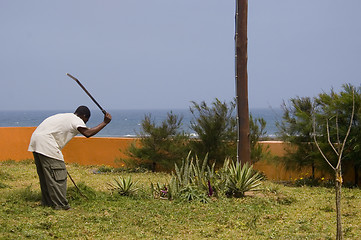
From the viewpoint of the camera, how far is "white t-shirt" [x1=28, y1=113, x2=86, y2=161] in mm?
8086

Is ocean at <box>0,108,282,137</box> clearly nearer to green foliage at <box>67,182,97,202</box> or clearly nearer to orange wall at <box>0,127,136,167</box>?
orange wall at <box>0,127,136,167</box>

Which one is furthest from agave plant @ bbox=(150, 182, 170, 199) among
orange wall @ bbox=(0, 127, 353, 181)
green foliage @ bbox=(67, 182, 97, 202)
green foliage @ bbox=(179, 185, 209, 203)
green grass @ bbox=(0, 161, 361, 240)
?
orange wall @ bbox=(0, 127, 353, 181)

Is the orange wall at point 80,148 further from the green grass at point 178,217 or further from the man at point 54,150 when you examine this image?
the man at point 54,150

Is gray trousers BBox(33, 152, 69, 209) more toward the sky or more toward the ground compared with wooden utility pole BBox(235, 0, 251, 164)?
more toward the ground

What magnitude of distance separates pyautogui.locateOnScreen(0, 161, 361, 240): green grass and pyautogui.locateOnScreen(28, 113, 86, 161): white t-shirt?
88 cm

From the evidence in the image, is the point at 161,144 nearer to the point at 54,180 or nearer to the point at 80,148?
the point at 80,148

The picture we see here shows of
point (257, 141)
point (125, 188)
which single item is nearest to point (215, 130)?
point (257, 141)

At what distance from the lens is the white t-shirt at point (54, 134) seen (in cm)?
809

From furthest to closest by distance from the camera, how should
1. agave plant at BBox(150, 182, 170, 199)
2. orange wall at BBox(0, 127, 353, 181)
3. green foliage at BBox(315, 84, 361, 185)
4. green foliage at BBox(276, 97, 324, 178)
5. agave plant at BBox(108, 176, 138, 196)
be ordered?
orange wall at BBox(0, 127, 353, 181) < green foliage at BBox(276, 97, 324, 178) < green foliage at BBox(315, 84, 361, 185) < agave plant at BBox(108, 176, 138, 196) < agave plant at BBox(150, 182, 170, 199)

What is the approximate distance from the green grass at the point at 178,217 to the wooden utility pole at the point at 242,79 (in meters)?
1.09

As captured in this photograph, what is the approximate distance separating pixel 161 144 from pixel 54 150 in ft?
20.9

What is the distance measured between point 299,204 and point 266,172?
4.56 metres

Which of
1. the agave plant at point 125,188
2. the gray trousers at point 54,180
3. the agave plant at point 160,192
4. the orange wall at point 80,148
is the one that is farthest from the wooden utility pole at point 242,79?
the orange wall at point 80,148

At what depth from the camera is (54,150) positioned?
8109 mm
